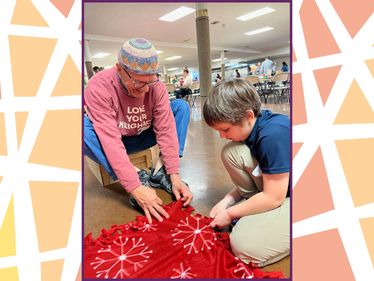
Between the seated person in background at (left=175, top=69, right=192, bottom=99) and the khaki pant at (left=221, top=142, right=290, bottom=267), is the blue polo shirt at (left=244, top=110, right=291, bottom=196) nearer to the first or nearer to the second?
the khaki pant at (left=221, top=142, right=290, bottom=267)

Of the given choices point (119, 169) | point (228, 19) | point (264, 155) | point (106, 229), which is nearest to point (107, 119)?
point (119, 169)

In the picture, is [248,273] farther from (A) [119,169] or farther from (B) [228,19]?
(B) [228,19]

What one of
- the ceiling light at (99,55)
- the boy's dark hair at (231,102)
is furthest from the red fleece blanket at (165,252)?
the ceiling light at (99,55)

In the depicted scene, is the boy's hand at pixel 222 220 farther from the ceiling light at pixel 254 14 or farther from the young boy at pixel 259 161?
the ceiling light at pixel 254 14

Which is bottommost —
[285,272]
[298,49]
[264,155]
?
[285,272]

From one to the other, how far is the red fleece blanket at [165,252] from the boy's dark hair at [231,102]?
0.31 m

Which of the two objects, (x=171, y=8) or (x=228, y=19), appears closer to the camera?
(x=171, y=8)

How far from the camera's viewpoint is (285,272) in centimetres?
54

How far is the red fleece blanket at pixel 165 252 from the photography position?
54cm

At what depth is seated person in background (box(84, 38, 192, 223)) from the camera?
685 mm

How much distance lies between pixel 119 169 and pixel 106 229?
0.58ft

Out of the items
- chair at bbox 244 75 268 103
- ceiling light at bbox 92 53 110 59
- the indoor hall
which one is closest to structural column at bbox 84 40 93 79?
the indoor hall

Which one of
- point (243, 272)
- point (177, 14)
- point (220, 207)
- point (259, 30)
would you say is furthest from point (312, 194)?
point (259, 30)

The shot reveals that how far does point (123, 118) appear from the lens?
86cm
